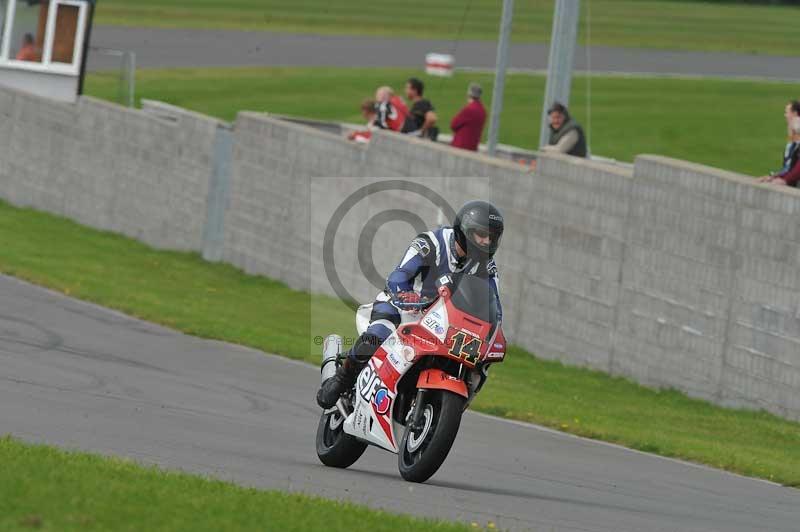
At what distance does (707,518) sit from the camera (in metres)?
10.3

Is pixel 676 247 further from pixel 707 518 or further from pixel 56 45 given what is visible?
pixel 56 45

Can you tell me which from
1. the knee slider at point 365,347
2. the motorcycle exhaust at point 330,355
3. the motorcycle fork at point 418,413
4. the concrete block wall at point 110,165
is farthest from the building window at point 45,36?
the motorcycle fork at point 418,413

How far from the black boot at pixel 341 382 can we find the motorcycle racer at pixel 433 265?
0.01 m

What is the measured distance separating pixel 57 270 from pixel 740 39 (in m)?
40.9

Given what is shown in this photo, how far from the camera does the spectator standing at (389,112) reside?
80.7 ft

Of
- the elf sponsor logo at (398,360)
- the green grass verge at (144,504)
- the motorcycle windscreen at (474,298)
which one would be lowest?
the green grass verge at (144,504)

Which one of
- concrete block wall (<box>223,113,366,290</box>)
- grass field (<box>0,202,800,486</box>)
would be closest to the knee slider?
grass field (<box>0,202,800,486</box>)

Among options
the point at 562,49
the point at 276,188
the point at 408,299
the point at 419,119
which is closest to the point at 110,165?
the point at 276,188

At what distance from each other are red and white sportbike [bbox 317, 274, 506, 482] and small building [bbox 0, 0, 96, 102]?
2571 centimetres

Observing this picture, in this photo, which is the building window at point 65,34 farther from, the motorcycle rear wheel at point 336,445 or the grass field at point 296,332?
the motorcycle rear wheel at point 336,445

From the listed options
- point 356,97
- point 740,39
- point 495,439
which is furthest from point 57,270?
point 740,39

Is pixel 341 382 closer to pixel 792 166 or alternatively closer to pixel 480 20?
pixel 792 166

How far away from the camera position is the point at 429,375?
10086 mm

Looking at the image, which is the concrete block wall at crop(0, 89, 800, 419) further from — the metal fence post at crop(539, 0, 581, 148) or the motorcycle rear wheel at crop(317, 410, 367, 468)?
the motorcycle rear wheel at crop(317, 410, 367, 468)
